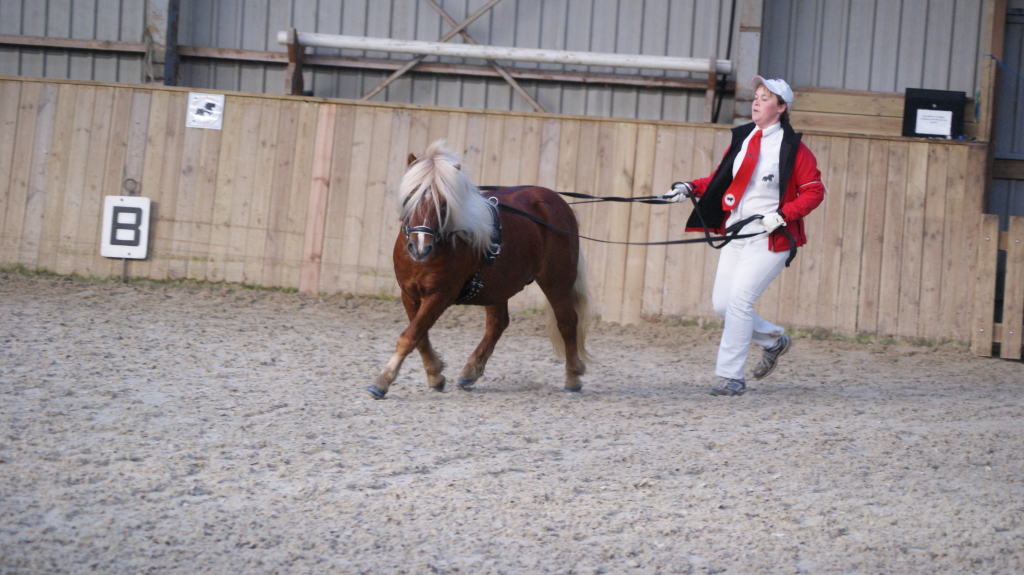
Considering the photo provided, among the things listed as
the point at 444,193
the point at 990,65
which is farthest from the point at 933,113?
the point at 444,193

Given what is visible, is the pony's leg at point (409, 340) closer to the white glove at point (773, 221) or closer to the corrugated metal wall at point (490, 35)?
the white glove at point (773, 221)

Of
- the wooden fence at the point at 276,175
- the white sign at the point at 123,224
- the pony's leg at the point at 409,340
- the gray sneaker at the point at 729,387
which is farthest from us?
the white sign at the point at 123,224

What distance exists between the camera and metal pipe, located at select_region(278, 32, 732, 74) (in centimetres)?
836

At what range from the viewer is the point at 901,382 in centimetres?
566

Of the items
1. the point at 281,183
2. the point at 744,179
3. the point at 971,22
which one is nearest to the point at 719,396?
the point at 744,179

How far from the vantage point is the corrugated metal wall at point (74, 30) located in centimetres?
891

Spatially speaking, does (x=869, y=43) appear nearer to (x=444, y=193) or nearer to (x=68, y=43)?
(x=444, y=193)

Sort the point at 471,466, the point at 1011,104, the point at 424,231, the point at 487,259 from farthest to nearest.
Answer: the point at 1011,104 → the point at 487,259 → the point at 424,231 → the point at 471,466

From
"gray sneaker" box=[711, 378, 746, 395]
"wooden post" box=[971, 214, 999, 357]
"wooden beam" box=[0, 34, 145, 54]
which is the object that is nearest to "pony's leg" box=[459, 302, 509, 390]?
"gray sneaker" box=[711, 378, 746, 395]

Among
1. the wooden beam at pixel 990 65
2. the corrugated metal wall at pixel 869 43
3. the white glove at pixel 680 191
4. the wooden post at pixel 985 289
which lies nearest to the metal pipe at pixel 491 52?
the corrugated metal wall at pixel 869 43

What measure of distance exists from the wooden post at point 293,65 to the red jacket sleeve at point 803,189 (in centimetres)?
557

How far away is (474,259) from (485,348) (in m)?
0.65

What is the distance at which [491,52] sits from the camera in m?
8.47

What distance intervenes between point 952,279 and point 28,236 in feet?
26.6
